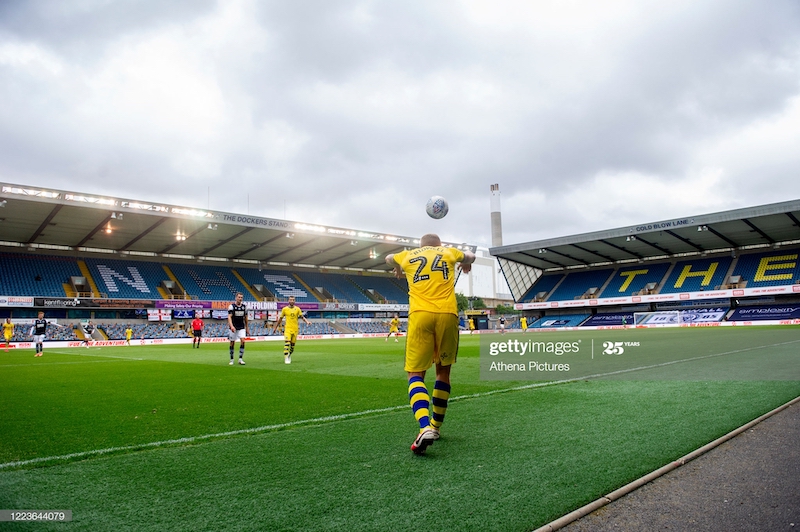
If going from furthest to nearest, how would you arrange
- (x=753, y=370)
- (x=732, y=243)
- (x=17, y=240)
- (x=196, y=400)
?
1. (x=732, y=243)
2. (x=17, y=240)
3. (x=753, y=370)
4. (x=196, y=400)

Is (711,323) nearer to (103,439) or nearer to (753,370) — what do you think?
(753,370)

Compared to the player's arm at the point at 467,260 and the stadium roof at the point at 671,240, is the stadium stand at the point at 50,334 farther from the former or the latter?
the stadium roof at the point at 671,240

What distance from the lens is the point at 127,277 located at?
42.2 meters

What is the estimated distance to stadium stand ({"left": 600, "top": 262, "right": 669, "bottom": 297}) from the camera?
51562 millimetres

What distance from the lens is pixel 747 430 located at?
4.21 metres

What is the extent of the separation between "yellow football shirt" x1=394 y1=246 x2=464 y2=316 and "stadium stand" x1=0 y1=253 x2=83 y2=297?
138ft

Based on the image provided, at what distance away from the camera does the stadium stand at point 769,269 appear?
43.1 meters

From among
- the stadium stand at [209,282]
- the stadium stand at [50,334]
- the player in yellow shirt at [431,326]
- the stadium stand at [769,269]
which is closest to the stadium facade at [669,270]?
the stadium stand at [769,269]

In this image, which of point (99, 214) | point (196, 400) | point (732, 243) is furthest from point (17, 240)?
point (732, 243)

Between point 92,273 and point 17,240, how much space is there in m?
5.92

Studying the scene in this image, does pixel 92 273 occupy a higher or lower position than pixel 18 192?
lower

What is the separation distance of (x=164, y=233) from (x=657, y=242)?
47.9 m

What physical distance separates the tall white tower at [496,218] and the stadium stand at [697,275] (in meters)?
28.3

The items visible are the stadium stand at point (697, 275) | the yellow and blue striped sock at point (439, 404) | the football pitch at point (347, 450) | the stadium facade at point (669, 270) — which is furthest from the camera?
the stadium stand at point (697, 275)
